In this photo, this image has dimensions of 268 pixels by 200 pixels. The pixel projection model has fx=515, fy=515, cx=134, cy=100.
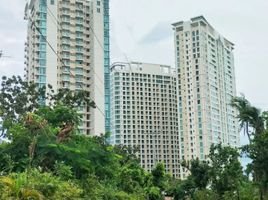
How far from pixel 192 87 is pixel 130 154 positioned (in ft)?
135

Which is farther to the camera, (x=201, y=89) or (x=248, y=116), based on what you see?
(x=201, y=89)

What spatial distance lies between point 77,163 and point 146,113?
5745cm

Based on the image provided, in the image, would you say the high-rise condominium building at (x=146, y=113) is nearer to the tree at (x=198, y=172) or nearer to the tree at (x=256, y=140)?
the tree at (x=198, y=172)

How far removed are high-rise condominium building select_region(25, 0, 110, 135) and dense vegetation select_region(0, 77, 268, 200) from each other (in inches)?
1314

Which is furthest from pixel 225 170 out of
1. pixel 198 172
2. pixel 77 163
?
pixel 77 163

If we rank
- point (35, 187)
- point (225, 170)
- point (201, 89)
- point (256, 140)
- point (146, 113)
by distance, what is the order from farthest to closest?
point (201, 89) < point (146, 113) < point (225, 170) < point (256, 140) < point (35, 187)

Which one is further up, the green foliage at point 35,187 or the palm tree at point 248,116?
the palm tree at point 248,116

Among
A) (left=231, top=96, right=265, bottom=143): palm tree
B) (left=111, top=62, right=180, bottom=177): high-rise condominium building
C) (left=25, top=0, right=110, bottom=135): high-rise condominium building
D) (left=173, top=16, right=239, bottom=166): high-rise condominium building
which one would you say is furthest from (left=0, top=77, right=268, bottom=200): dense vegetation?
(left=173, top=16, right=239, bottom=166): high-rise condominium building

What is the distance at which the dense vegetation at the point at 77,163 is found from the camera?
14242mm

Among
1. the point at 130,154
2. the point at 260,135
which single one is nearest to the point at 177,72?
the point at 130,154

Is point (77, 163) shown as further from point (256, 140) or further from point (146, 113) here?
point (146, 113)

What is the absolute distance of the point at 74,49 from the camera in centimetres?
7006

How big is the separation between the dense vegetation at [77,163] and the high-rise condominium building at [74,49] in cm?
3338

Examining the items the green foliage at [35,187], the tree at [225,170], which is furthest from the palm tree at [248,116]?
the green foliage at [35,187]
